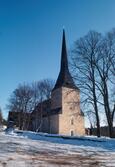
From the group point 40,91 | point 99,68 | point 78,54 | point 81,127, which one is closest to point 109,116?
point 99,68

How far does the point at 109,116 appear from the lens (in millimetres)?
28719

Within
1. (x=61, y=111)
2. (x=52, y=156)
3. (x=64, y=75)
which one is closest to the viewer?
(x=52, y=156)

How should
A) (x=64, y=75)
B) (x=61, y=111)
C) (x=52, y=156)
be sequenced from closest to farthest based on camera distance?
(x=52, y=156) → (x=64, y=75) → (x=61, y=111)

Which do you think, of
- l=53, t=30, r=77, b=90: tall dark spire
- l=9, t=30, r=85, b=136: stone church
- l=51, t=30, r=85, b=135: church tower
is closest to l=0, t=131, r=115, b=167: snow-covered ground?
l=53, t=30, r=77, b=90: tall dark spire

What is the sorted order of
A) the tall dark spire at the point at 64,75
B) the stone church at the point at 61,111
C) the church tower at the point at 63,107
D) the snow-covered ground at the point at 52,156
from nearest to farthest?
the snow-covered ground at the point at 52,156 < the tall dark spire at the point at 64,75 < the stone church at the point at 61,111 < the church tower at the point at 63,107

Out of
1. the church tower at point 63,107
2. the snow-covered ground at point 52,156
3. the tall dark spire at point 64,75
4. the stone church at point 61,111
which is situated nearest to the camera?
the snow-covered ground at point 52,156

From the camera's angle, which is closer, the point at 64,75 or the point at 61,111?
the point at 64,75

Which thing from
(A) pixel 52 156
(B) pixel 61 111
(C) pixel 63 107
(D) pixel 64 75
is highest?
(D) pixel 64 75

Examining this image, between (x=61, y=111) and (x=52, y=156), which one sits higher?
(x=61, y=111)

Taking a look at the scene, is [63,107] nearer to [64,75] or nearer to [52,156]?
[64,75]

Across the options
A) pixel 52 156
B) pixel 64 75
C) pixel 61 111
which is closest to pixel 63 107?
pixel 61 111

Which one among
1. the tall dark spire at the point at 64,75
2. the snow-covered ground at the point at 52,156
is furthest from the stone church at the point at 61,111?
the snow-covered ground at the point at 52,156

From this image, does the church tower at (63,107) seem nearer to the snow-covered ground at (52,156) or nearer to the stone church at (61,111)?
the stone church at (61,111)

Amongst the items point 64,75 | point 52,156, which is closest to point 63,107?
point 64,75
